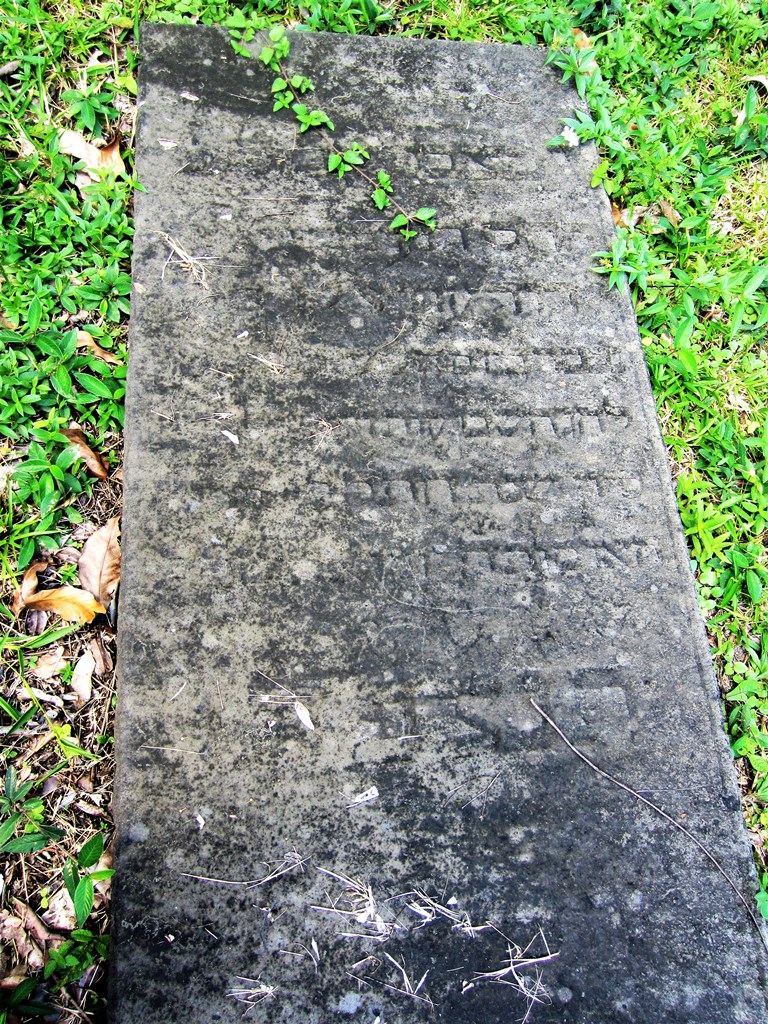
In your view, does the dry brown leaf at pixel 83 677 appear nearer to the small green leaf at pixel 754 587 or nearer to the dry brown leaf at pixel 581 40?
the small green leaf at pixel 754 587

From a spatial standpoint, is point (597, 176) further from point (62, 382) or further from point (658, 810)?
point (658, 810)

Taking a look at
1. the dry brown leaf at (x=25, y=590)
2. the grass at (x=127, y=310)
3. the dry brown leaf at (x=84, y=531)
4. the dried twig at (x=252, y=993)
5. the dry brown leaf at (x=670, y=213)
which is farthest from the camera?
the dry brown leaf at (x=670, y=213)

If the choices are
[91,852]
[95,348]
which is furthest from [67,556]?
[91,852]

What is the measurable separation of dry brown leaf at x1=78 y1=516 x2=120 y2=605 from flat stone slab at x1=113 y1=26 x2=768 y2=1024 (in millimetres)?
202

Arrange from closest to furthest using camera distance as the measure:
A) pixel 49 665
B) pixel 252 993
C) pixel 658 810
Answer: pixel 252 993
pixel 658 810
pixel 49 665

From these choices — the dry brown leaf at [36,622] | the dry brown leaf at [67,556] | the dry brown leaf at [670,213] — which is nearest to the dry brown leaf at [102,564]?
the dry brown leaf at [67,556]

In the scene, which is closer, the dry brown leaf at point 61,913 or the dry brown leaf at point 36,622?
the dry brown leaf at point 61,913

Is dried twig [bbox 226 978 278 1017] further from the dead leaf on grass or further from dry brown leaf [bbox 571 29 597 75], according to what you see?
dry brown leaf [bbox 571 29 597 75]

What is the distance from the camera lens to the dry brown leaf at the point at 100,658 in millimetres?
1925

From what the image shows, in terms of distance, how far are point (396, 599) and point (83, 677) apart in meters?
0.83

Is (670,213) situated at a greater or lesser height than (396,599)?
greater

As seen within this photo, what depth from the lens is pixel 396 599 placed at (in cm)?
187

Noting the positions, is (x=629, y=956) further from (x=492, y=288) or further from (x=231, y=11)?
(x=231, y=11)

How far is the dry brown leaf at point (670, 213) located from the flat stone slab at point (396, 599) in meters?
0.41
